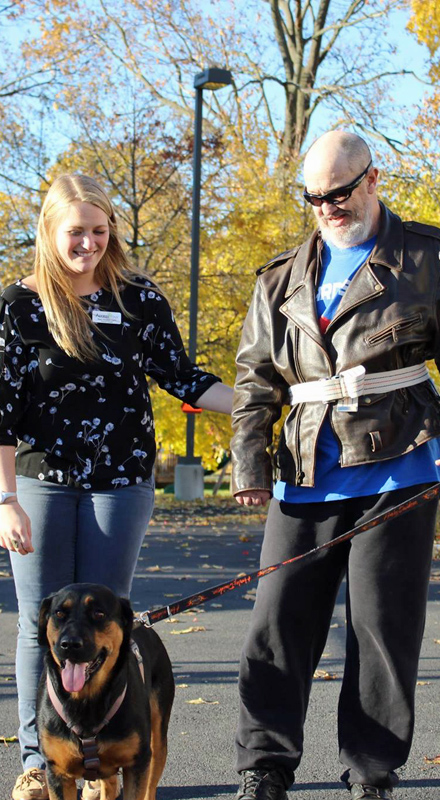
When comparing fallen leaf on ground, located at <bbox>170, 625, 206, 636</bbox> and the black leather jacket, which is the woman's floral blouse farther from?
fallen leaf on ground, located at <bbox>170, 625, 206, 636</bbox>

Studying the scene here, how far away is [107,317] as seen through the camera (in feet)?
11.8

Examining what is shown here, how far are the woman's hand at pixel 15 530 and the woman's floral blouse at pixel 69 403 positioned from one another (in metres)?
0.17

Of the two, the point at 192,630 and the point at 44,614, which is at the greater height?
the point at 44,614

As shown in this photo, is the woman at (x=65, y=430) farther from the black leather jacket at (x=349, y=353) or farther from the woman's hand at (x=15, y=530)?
the black leather jacket at (x=349, y=353)

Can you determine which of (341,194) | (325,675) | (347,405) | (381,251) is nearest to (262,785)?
(347,405)

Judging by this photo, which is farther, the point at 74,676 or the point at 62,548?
the point at 62,548

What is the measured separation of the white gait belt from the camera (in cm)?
327

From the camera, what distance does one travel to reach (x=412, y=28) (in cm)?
1526

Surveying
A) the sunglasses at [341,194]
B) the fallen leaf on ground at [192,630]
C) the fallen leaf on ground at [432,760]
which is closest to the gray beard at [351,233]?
the sunglasses at [341,194]

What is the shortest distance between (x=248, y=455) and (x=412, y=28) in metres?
13.6

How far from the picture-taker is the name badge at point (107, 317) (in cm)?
359

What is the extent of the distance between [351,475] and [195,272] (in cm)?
1331

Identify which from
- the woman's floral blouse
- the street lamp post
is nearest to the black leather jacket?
the woman's floral blouse

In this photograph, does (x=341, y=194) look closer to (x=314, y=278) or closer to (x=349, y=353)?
(x=314, y=278)
